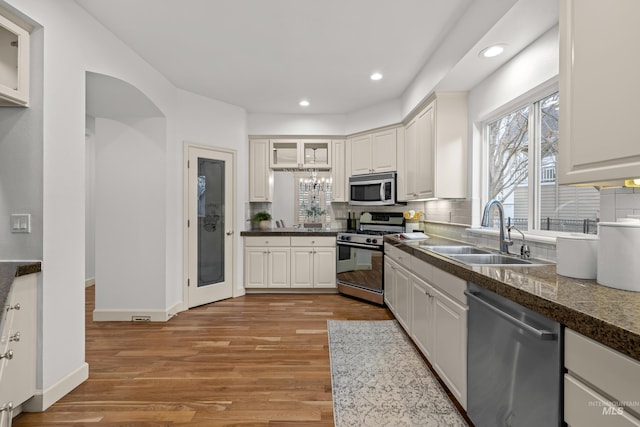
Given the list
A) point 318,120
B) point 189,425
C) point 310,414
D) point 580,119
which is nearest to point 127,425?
point 189,425

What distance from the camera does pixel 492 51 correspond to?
2.36 m

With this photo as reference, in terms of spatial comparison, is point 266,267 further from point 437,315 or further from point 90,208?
point 90,208

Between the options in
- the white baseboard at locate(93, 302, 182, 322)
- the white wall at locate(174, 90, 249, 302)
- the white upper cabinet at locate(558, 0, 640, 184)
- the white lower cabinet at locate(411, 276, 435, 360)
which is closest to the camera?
the white upper cabinet at locate(558, 0, 640, 184)

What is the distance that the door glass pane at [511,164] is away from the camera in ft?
8.37

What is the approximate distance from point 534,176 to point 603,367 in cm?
180

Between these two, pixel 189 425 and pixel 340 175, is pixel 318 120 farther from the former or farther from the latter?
pixel 189 425

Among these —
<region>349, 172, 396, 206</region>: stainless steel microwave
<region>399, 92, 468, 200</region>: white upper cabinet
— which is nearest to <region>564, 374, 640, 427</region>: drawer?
<region>399, 92, 468, 200</region>: white upper cabinet

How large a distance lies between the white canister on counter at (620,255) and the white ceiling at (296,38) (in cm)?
135

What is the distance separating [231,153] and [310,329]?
2.58 meters

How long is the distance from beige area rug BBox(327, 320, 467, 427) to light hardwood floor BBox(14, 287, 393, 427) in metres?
0.11

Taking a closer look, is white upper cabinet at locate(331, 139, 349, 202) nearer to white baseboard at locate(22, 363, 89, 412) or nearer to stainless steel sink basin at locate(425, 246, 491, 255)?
stainless steel sink basin at locate(425, 246, 491, 255)

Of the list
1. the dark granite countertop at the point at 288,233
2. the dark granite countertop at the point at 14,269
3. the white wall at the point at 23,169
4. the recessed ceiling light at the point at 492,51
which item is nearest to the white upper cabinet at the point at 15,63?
the white wall at the point at 23,169

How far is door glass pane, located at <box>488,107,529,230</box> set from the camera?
2.55m

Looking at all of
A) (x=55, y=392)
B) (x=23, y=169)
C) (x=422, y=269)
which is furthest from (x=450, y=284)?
(x=23, y=169)
